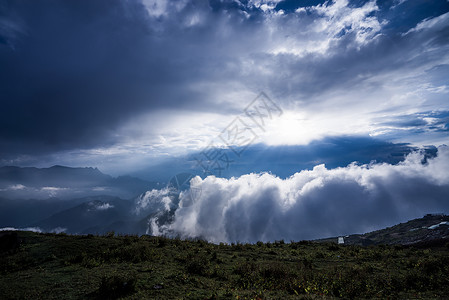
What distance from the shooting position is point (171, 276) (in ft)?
37.6

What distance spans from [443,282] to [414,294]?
297 centimetres

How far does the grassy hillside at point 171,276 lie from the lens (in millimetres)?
9312

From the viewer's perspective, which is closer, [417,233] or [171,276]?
[171,276]

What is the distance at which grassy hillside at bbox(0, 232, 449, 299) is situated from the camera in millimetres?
9312

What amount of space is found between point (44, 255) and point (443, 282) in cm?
2555

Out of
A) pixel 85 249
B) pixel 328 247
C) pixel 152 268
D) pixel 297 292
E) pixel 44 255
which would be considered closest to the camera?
pixel 297 292

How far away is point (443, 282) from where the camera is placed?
1156cm

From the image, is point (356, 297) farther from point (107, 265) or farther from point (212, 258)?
point (107, 265)

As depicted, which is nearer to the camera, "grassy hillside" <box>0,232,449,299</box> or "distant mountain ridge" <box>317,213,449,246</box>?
"grassy hillside" <box>0,232,449,299</box>

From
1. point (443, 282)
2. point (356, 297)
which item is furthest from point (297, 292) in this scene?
point (443, 282)

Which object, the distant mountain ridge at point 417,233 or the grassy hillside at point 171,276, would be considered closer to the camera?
the grassy hillside at point 171,276

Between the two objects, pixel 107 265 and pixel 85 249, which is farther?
pixel 85 249

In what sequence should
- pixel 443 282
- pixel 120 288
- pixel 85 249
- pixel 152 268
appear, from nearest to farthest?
pixel 120 288 < pixel 443 282 < pixel 152 268 < pixel 85 249

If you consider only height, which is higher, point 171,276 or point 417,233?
point 171,276
